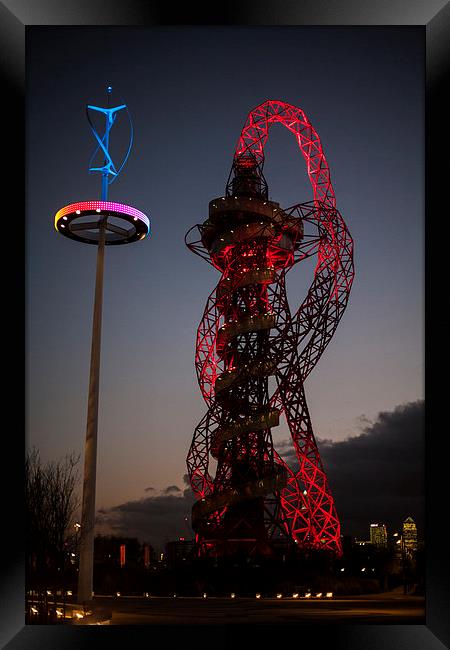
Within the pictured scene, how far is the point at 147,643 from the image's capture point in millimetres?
9633

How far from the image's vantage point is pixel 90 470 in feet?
43.2

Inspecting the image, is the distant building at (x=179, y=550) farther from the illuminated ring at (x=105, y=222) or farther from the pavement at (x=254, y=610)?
the illuminated ring at (x=105, y=222)

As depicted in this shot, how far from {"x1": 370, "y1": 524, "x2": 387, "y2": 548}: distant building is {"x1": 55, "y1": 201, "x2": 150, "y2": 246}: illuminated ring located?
326 inches

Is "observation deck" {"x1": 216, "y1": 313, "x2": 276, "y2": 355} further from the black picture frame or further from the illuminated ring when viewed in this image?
the black picture frame

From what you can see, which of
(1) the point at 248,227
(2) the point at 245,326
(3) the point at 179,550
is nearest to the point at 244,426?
(2) the point at 245,326

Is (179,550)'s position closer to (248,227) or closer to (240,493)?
(240,493)

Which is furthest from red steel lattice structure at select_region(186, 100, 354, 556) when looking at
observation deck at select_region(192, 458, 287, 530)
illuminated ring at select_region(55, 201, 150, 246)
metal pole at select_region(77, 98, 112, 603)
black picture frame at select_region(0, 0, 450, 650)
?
black picture frame at select_region(0, 0, 450, 650)

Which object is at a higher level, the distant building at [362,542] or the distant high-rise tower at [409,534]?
the distant high-rise tower at [409,534]

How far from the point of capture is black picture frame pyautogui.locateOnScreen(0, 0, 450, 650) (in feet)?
29.6

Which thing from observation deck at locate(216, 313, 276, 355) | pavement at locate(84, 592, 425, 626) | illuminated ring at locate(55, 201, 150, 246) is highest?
illuminated ring at locate(55, 201, 150, 246)
